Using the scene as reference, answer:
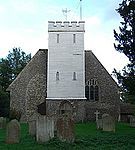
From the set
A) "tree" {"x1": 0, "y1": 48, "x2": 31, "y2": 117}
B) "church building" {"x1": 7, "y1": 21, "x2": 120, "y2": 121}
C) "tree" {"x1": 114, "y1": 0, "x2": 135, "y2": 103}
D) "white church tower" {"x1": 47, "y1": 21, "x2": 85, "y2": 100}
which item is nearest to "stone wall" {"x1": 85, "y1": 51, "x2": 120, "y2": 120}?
"church building" {"x1": 7, "y1": 21, "x2": 120, "y2": 121}

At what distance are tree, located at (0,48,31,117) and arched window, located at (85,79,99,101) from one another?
931cm

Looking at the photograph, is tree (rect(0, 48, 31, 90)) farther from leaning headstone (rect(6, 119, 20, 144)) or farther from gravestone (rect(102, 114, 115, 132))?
leaning headstone (rect(6, 119, 20, 144))

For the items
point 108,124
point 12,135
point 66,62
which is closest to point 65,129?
point 12,135

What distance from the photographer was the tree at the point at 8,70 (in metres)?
44.5

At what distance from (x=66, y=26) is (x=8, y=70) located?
2005 cm

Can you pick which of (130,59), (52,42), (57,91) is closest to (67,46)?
(52,42)

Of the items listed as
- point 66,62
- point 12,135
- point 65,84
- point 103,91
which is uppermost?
point 66,62

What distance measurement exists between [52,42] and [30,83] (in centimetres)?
542

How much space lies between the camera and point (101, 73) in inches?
1737

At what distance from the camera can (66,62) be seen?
41.9 m

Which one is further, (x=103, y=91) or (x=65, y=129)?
(x=103, y=91)

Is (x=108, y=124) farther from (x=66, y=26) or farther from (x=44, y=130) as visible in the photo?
(x=66, y=26)

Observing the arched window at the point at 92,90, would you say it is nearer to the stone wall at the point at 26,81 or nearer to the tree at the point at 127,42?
the stone wall at the point at 26,81

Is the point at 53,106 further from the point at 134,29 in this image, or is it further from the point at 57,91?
the point at 134,29
